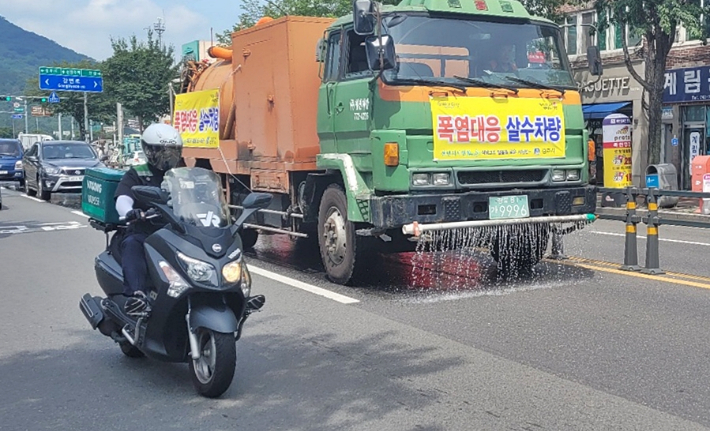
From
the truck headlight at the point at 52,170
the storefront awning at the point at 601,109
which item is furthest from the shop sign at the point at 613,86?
the truck headlight at the point at 52,170

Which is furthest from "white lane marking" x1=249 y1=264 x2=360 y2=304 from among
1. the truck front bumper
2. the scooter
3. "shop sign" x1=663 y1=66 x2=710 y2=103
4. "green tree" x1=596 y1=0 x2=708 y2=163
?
"shop sign" x1=663 y1=66 x2=710 y2=103

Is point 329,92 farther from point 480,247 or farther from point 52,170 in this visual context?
point 52,170

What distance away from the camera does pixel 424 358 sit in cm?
641

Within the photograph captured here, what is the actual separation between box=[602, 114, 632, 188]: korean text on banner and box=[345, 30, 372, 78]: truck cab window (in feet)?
47.0

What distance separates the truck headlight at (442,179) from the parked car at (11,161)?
82.5ft

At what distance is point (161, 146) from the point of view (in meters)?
6.03

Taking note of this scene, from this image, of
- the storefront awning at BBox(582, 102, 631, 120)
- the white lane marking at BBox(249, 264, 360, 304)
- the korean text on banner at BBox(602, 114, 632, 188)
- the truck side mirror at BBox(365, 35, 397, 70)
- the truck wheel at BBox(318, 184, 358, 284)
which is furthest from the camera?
A: the storefront awning at BBox(582, 102, 631, 120)

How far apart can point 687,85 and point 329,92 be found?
18278 mm

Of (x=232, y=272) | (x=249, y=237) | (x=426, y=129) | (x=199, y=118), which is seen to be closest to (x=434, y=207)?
(x=426, y=129)

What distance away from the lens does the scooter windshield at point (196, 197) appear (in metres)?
5.48

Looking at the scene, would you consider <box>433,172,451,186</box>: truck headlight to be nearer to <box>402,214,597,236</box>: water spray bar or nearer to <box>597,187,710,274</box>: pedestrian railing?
<box>402,214,597,236</box>: water spray bar

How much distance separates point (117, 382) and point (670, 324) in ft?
14.2

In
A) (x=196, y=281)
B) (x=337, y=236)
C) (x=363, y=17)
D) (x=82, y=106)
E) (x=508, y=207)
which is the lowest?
(x=337, y=236)

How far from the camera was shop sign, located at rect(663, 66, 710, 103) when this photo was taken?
2469cm
